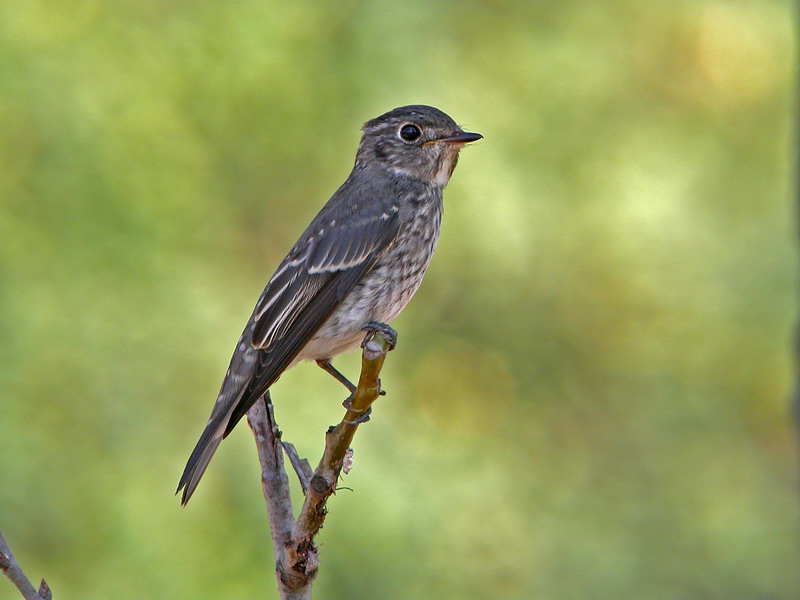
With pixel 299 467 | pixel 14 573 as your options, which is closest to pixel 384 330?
pixel 299 467

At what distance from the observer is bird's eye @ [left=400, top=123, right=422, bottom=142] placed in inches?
172

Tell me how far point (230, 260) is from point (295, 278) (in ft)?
7.46

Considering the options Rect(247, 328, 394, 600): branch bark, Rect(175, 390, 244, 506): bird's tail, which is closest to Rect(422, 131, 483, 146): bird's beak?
Rect(247, 328, 394, 600): branch bark

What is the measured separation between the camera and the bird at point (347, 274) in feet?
11.9

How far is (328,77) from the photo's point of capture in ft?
21.5

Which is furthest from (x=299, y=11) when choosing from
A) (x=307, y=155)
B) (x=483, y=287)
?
(x=483, y=287)

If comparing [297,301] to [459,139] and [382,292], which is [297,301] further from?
[459,139]

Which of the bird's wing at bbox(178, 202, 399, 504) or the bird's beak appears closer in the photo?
the bird's wing at bbox(178, 202, 399, 504)

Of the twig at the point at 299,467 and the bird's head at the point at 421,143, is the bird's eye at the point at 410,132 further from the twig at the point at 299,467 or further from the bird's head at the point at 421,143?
the twig at the point at 299,467

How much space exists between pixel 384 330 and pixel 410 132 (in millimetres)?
1324

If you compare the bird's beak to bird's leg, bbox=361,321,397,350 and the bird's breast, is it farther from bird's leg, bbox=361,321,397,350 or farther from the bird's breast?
bird's leg, bbox=361,321,397,350

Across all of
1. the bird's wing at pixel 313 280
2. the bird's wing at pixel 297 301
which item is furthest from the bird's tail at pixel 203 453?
the bird's wing at pixel 313 280

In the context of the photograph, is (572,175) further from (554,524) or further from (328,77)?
(554,524)

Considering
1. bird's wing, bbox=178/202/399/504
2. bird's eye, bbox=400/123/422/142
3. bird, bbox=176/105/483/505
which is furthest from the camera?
bird's eye, bbox=400/123/422/142
